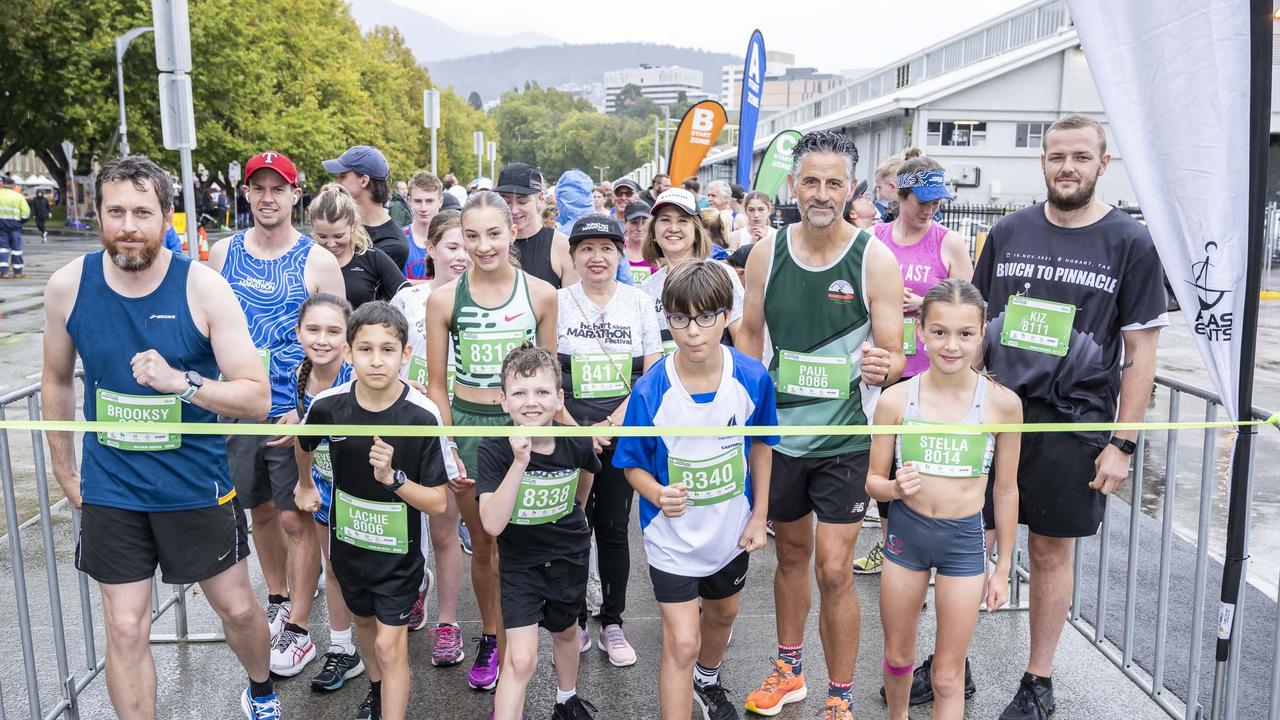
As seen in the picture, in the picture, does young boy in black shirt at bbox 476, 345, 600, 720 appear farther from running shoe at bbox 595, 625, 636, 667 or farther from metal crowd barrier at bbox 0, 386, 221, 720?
metal crowd barrier at bbox 0, 386, 221, 720

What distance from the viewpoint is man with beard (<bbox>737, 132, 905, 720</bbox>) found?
155 inches

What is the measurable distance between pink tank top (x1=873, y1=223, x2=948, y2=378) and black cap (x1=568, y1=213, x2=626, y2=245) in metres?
1.54

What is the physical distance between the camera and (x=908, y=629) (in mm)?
3611

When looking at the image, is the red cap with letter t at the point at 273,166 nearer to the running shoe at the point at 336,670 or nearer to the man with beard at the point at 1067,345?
the running shoe at the point at 336,670

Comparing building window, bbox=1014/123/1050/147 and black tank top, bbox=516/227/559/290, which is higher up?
building window, bbox=1014/123/1050/147

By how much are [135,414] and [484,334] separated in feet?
4.41

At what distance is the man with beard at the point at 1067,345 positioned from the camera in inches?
152

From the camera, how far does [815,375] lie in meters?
4.02

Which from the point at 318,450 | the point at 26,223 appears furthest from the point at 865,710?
the point at 26,223

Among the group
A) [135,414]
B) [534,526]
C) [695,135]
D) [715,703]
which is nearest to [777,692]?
[715,703]

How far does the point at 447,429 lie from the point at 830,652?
172cm

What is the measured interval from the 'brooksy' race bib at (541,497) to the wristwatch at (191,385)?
1.14m

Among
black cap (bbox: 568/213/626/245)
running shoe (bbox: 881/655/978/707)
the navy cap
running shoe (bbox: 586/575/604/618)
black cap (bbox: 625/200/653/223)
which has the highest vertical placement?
the navy cap

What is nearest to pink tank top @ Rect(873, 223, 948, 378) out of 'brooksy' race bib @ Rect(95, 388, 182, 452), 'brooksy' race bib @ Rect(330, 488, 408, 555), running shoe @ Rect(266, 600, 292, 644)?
'brooksy' race bib @ Rect(330, 488, 408, 555)
